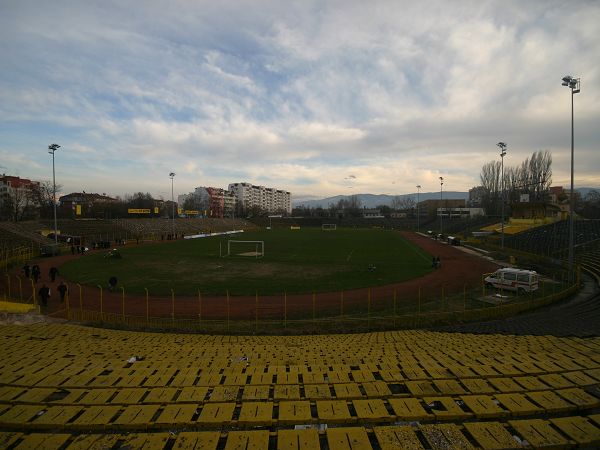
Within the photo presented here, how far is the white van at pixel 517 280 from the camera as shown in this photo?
77.4 feet

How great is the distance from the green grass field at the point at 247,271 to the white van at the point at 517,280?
7.40 meters

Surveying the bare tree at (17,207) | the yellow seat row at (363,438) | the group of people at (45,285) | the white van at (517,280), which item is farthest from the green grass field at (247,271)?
the bare tree at (17,207)

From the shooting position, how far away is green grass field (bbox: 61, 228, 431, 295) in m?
27.2

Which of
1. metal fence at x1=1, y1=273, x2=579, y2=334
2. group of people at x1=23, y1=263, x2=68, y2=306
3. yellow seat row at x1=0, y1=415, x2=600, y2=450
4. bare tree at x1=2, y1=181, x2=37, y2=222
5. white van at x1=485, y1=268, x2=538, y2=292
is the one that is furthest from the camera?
bare tree at x1=2, y1=181, x2=37, y2=222

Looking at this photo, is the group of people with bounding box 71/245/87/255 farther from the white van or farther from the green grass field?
the white van

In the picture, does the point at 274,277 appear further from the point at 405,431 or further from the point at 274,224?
the point at 274,224

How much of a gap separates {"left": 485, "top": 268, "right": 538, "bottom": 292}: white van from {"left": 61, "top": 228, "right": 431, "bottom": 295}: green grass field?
7.40 metres

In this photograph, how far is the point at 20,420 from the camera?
6.11 meters

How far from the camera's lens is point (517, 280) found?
24062 millimetres

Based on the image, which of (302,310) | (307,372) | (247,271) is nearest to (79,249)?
(247,271)

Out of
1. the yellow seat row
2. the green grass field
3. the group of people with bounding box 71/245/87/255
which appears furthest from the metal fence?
the group of people with bounding box 71/245/87/255

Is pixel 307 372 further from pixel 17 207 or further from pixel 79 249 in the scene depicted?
pixel 17 207

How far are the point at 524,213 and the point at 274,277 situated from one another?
5596 cm

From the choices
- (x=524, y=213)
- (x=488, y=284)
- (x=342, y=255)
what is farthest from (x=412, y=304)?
(x=524, y=213)
